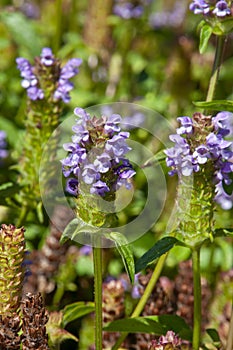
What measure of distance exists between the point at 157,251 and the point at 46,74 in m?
0.82

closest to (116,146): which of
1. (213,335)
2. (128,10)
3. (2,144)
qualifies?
(213,335)

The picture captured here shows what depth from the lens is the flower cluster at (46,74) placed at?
2.23m

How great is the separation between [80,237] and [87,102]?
1464 millimetres

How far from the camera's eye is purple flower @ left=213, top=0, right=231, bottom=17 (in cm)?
182

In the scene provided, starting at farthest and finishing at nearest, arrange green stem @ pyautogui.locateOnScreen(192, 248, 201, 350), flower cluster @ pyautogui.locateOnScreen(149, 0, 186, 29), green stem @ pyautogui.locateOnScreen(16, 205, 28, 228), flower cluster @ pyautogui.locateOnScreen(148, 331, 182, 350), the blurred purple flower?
1. flower cluster @ pyautogui.locateOnScreen(149, 0, 186, 29)
2. the blurred purple flower
3. green stem @ pyautogui.locateOnScreen(16, 205, 28, 228)
4. green stem @ pyautogui.locateOnScreen(192, 248, 201, 350)
5. flower cluster @ pyautogui.locateOnScreen(148, 331, 182, 350)

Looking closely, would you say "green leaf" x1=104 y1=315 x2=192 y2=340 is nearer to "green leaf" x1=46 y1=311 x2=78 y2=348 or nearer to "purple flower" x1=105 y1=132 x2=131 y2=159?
"green leaf" x1=46 y1=311 x2=78 y2=348

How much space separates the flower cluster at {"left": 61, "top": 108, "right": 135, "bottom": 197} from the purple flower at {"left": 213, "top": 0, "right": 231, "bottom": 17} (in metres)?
0.48

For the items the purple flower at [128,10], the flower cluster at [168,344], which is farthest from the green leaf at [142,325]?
the purple flower at [128,10]

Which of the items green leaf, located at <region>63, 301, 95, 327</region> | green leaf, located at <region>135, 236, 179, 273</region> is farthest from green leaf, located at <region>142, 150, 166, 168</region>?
green leaf, located at <region>63, 301, 95, 327</region>

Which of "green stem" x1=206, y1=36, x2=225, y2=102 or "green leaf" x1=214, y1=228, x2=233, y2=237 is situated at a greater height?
"green stem" x1=206, y1=36, x2=225, y2=102

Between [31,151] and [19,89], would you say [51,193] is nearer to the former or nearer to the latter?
[31,151]

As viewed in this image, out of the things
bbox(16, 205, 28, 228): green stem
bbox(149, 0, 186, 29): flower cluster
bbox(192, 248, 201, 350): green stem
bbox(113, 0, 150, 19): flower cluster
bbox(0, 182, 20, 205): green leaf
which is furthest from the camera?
bbox(149, 0, 186, 29): flower cluster

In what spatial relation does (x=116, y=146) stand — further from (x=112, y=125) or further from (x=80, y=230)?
(x=80, y=230)

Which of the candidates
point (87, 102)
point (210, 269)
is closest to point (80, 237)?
point (210, 269)
